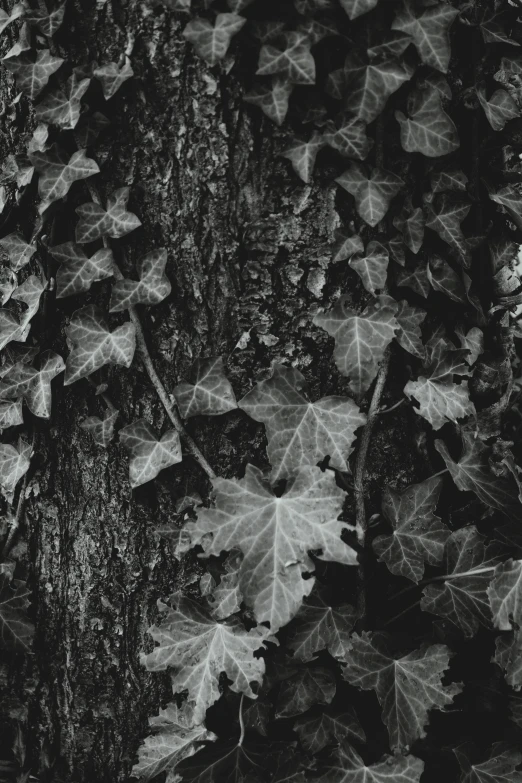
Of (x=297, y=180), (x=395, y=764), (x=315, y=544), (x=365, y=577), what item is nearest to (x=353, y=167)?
(x=297, y=180)

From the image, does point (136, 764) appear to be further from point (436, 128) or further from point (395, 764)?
point (436, 128)

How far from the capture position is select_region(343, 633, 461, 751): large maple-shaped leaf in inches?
46.3

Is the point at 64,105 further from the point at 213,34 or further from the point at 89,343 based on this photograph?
the point at 89,343

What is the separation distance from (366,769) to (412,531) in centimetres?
48

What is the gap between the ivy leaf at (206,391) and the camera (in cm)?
119

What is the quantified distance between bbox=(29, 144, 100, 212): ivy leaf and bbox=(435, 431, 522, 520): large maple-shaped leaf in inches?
36.9

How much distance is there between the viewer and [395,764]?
1.19 metres

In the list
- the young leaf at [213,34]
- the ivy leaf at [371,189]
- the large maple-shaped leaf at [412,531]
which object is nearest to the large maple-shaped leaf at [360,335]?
the ivy leaf at [371,189]

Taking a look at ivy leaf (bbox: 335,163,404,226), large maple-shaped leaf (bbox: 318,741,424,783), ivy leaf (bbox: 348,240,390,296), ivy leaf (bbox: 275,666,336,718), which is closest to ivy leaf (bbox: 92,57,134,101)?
ivy leaf (bbox: 335,163,404,226)

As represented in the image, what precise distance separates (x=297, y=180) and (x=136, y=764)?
1284 millimetres

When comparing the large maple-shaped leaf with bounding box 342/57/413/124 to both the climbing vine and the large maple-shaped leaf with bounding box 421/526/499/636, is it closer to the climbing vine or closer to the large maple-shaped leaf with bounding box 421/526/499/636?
the climbing vine

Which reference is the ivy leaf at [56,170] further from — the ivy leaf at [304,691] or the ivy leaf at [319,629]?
the ivy leaf at [304,691]

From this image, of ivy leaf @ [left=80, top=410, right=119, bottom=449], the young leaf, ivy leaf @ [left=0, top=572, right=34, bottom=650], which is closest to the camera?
the young leaf

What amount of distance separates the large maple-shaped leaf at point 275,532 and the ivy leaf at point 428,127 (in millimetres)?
658
